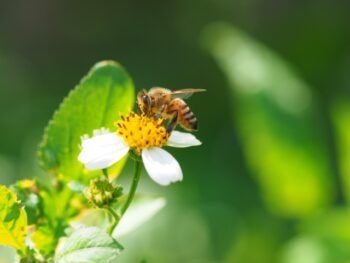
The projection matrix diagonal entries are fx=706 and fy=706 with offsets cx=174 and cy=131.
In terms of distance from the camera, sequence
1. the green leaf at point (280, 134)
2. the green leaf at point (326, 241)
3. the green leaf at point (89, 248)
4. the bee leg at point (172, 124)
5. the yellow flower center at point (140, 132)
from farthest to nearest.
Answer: the green leaf at point (280, 134), the green leaf at point (326, 241), the bee leg at point (172, 124), the yellow flower center at point (140, 132), the green leaf at point (89, 248)

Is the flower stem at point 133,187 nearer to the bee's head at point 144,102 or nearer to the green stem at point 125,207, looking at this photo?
the green stem at point 125,207

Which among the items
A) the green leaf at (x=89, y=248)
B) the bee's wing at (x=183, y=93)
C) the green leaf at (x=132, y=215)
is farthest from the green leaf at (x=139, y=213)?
the green leaf at (x=89, y=248)

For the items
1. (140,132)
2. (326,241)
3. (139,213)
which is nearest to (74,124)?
(140,132)

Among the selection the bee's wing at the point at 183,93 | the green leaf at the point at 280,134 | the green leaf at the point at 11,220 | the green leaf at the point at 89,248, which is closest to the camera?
the green leaf at the point at 89,248

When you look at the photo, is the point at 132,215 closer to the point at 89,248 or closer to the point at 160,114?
the point at 160,114

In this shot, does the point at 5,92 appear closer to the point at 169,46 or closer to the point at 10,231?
the point at 169,46

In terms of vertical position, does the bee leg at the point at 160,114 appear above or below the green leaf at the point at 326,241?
above

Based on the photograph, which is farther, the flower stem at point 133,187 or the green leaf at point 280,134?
the green leaf at point 280,134
